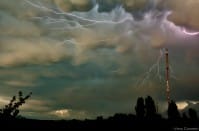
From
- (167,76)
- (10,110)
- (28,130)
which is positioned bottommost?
(28,130)

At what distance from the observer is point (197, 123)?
3086 centimetres

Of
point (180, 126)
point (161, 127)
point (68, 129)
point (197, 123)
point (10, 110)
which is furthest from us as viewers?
point (10, 110)

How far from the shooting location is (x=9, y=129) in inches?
859

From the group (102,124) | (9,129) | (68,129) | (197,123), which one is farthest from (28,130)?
(197,123)

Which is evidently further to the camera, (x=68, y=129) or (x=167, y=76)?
(x=167, y=76)

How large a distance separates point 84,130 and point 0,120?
595 centimetres

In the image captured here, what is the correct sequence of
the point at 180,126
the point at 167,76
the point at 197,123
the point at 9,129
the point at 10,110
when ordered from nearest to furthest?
the point at 9,129 → the point at 180,126 → the point at 197,123 → the point at 10,110 → the point at 167,76

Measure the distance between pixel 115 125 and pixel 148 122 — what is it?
3.22 meters

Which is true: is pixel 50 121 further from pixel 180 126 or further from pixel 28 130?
pixel 180 126

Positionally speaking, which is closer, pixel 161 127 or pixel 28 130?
A: pixel 28 130

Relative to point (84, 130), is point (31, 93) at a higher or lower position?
higher

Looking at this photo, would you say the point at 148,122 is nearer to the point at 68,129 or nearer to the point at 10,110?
the point at 68,129

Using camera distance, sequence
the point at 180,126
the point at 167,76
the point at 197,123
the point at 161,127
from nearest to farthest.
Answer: the point at 161,127 < the point at 180,126 < the point at 197,123 < the point at 167,76

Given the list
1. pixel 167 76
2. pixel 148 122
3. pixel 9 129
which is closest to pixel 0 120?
pixel 9 129
